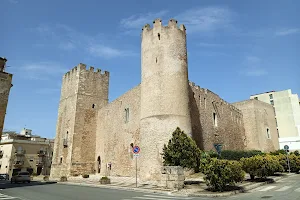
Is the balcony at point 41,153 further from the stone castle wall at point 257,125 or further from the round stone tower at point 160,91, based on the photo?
the stone castle wall at point 257,125

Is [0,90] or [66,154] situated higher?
[0,90]

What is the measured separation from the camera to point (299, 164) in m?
19.0

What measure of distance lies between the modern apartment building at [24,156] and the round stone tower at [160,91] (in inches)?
1424

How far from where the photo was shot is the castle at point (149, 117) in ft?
55.6

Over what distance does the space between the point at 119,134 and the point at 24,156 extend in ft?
97.3

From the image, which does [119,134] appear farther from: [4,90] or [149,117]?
[4,90]

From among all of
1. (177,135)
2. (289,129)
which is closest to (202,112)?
(177,135)

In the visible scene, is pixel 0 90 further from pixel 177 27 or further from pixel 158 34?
pixel 177 27

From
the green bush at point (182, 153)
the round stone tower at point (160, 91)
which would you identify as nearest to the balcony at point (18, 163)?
the round stone tower at point (160, 91)

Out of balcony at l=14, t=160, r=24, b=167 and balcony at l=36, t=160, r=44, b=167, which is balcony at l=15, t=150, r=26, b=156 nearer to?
balcony at l=14, t=160, r=24, b=167

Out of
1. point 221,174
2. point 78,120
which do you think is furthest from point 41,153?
point 221,174

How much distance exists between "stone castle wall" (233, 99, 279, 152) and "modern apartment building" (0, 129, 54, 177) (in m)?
37.3

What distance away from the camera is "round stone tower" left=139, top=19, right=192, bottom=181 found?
53.7 ft

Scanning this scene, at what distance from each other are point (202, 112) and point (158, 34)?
368 inches
